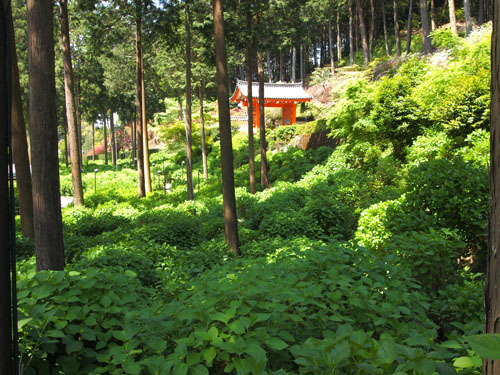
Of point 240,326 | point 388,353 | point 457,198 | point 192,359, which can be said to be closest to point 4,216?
point 192,359

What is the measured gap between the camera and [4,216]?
1.89 meters

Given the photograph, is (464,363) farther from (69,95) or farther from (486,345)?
(69,95)

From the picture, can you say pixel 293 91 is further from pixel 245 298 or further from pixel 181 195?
pixel 245 298

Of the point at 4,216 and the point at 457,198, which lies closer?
the point at 4,216

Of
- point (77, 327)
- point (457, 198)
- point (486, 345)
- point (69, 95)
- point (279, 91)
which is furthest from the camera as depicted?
point (279, 91)

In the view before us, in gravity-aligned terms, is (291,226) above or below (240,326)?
below

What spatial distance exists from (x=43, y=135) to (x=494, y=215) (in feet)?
18.9

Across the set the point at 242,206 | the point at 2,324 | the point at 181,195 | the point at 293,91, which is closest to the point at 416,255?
the point at 2,324

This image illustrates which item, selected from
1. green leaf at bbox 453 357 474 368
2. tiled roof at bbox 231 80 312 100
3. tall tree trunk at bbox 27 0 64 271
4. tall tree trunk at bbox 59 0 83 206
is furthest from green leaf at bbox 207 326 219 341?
tiled roof at bbox 231 80 312 100

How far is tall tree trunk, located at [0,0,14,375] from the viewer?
1.88m

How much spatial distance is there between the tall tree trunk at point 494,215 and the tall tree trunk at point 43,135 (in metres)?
5.65

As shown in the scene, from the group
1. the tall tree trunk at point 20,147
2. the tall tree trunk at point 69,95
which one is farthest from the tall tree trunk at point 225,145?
the tall tree trunk at point 69,95

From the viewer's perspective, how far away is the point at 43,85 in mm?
5668

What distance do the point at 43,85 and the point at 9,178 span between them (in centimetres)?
441
